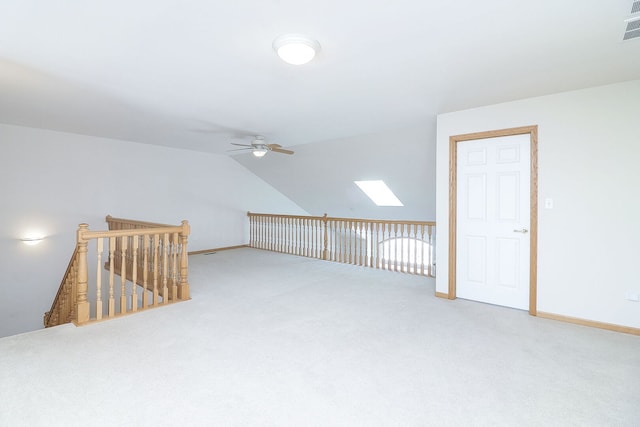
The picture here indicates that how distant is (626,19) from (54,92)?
16.3 feet

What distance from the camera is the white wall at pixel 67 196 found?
4.83m

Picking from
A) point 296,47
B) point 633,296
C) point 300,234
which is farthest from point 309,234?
point 633,296

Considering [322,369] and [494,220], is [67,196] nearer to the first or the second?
[322,369]

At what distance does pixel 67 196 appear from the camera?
5.34 meters

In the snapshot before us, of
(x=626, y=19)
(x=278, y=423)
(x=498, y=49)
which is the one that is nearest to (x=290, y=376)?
(x=278, y=423)

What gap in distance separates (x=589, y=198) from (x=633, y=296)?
984mm

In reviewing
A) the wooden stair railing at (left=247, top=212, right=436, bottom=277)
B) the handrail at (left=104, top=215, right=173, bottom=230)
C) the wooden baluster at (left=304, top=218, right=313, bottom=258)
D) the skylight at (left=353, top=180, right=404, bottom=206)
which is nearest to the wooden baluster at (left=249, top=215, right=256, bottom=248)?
the wooden stair railing at (left=247, top=212, right=436, bottom=277)

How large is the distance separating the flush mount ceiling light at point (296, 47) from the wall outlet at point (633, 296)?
3.61m

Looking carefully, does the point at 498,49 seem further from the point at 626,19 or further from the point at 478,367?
the point at 478,367

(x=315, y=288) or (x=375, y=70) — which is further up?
(x=375, y=70)

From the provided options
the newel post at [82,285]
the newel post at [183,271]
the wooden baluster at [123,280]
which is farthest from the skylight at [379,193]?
the newel post at [82,285]

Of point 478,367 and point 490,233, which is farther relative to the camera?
point 490,233

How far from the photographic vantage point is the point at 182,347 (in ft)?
8.57

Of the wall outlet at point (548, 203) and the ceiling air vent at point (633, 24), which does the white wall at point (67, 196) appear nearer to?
the wall outlet at point (548, 203)
